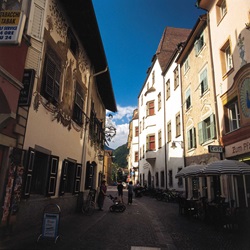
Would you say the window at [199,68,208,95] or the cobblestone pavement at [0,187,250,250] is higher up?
the window at [199,68,208,95]

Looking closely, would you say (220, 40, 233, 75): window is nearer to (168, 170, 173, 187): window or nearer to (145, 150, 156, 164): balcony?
(168, 170, 173, 187): window

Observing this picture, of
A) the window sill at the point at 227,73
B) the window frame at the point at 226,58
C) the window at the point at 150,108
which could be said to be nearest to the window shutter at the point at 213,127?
the window sill at the point at 227,73

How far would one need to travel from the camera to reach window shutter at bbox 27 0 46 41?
311 inches

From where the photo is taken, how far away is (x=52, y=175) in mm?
9195

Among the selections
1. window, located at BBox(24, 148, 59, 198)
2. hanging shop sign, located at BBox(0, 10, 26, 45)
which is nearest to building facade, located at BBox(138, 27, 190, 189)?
window, located at BBox(24, 148, 59, 198)

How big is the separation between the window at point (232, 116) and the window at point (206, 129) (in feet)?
4.44

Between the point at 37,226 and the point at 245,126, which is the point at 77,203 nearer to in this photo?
the point at 37,226

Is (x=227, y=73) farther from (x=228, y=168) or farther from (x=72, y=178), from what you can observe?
(x=72, y=178)

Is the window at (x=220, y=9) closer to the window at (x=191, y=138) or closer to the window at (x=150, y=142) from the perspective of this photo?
the window at (x=191, y=138)

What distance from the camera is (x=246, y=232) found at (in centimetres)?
850

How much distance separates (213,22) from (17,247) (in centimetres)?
1518

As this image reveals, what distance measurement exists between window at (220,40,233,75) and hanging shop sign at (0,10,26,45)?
1128cm

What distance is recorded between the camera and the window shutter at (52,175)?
896 cm

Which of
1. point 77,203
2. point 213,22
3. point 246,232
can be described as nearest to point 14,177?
point 77,203
